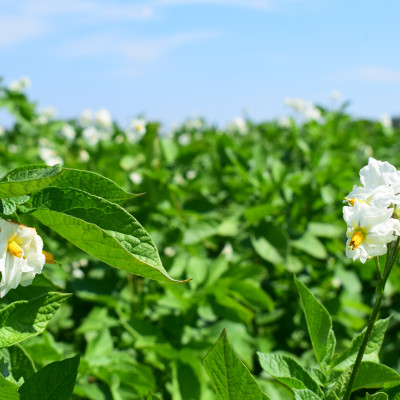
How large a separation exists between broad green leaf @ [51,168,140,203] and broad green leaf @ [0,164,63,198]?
0.23 ft

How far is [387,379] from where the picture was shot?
3.19 feet

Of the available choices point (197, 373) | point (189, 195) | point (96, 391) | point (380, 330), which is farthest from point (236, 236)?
point (380, 330)

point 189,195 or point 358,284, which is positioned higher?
point 189,195

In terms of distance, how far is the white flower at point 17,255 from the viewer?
2.88 ft

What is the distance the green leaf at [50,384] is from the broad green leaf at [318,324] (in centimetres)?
44

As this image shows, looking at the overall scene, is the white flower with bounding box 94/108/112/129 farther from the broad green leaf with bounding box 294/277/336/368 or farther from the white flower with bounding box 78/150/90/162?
the broad green leaf with bounding box 294/277/336/368

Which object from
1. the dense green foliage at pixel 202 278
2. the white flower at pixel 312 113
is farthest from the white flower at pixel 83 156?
the white flower at pixel 312 113

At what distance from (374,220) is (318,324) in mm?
269

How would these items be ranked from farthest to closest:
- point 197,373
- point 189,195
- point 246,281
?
1. point 189,195
2. point 246,281
3. point 197,373

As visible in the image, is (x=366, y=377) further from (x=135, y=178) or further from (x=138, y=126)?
(x=138, y=126)

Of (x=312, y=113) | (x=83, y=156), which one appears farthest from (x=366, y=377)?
(x=312, y=113)

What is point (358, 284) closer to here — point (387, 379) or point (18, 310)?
point (387, 379)

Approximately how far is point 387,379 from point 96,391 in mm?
1047

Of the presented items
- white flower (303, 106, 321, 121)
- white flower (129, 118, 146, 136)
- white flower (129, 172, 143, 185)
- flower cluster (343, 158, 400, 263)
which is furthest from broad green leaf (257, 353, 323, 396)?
white flower (303, 106, 321, 121)
